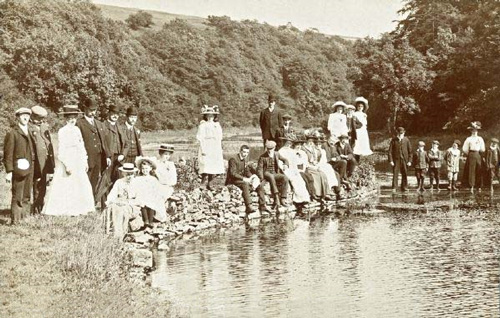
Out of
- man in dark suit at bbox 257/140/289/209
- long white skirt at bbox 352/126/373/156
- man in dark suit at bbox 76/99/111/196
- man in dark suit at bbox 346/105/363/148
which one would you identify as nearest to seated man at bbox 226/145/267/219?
man in dark suit at bbox 257/140/289/209

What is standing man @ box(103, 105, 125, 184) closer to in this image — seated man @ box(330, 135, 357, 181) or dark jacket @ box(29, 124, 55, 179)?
dark jacket @ box(29, 124, 55, 179)

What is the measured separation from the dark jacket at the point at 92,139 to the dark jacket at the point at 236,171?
373 cm

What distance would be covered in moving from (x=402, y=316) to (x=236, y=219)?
29.5 feet

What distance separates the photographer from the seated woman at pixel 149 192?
1446cm

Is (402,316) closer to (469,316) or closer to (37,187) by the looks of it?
(469,316)

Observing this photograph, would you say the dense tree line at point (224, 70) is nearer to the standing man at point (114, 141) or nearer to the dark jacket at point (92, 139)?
the standing man at point (114, 141)

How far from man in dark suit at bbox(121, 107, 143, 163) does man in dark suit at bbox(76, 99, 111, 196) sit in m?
0.76

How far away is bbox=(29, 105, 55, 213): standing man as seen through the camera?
13883 millimetres

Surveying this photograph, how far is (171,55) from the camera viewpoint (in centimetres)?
11538

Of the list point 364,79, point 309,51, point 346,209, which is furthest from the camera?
point 309,51

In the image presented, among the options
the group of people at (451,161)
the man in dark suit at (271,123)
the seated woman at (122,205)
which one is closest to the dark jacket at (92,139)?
the seated woman at (122,205)

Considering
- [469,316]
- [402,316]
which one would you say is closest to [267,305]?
[402,316]

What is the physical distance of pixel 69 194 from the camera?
45.0 ft

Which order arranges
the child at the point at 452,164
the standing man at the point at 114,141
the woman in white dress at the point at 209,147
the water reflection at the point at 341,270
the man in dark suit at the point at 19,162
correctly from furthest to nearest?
the child at the point at 452,164 → the woman in white dress at the point at 209,147 → the standing man at the point at 114,141 → the man in dark suit at the point at 19,162 → the water reflection at the point at 341,270
